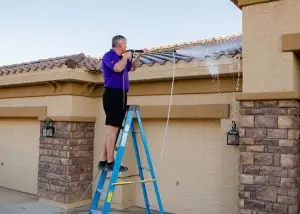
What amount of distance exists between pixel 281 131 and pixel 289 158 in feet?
1.26

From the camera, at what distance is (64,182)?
8.10 meters

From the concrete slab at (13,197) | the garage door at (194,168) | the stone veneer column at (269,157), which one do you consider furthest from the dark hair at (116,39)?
the concrete slab at (13,197)

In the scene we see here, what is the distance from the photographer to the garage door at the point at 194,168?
673cm

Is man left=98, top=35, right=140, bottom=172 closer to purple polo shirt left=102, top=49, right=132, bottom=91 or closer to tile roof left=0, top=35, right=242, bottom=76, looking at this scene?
purple polo shirt left=102, top=49, right=132, bottom=91

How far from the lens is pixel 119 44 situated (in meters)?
5.24

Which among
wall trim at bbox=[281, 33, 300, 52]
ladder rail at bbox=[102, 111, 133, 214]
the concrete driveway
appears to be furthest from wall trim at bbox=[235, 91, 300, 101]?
the concrete driveway

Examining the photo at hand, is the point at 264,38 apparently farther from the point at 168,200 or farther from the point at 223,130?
the point at 168,200

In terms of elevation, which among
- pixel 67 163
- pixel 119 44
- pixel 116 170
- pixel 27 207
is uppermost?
pixel 119 44

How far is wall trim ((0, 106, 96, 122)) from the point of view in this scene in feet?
27.1

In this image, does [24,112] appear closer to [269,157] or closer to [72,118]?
[72,118]

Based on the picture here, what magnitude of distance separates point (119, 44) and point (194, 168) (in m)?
3.24

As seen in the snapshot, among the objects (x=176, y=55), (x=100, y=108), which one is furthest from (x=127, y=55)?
(x=100, y=108)

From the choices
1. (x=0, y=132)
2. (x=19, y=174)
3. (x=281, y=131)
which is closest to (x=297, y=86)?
(x=281, y=131)

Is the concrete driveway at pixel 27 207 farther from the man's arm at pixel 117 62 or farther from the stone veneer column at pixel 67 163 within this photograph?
the man's arm at pixel 117 62
